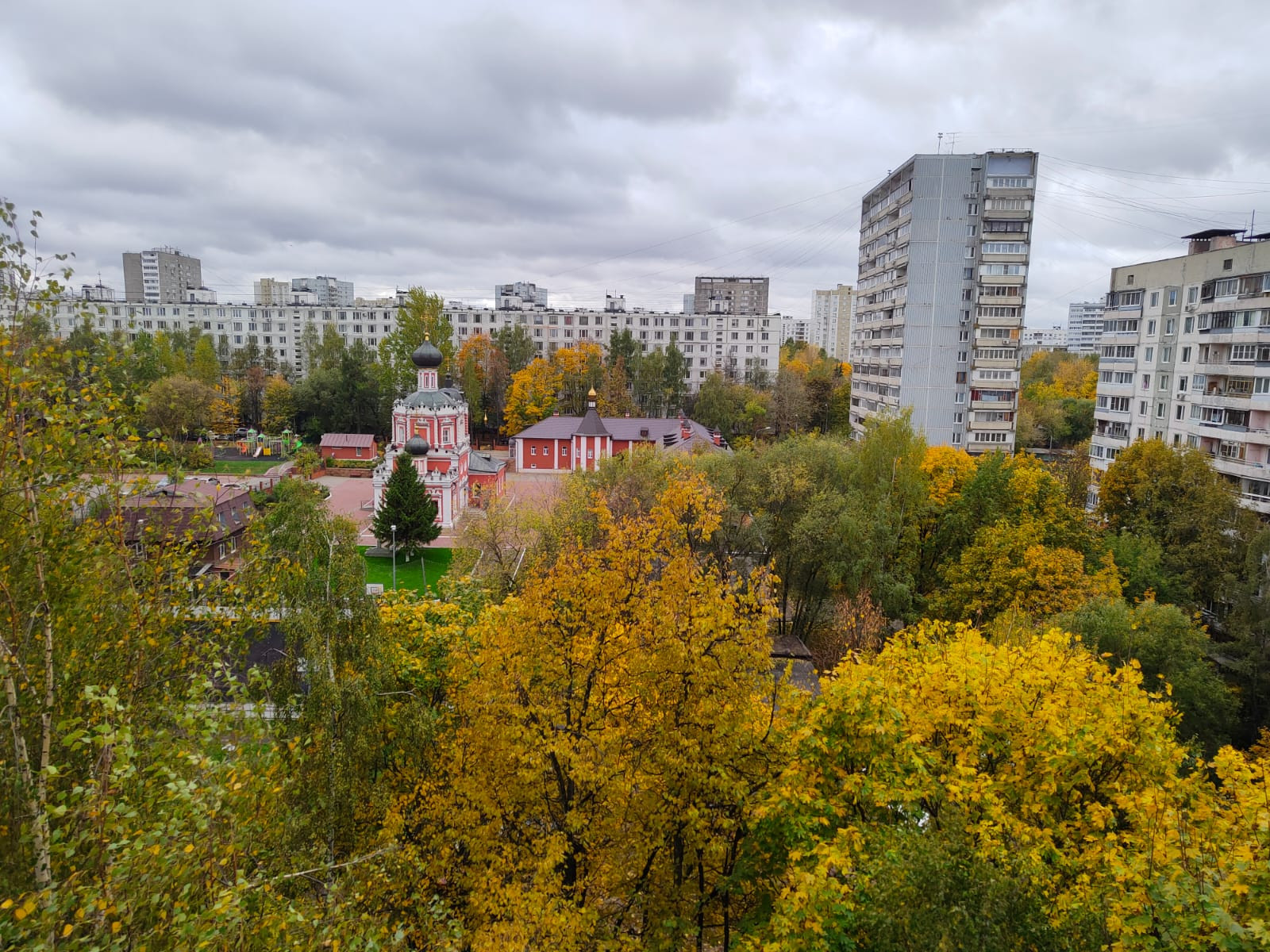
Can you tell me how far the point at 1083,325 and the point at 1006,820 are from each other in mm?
196061

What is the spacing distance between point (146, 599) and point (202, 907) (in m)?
2.71

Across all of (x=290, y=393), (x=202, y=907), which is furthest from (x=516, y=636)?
(x=290, y=393)

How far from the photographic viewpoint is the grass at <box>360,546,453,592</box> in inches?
1175

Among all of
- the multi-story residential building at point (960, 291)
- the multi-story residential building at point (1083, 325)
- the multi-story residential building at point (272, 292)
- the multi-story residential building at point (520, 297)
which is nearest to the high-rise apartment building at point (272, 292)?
the multi-story residential building at point (272, 292)

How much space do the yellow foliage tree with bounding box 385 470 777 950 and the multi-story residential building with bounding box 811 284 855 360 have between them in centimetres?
12907

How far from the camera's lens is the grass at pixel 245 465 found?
178ft

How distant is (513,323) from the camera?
8506cm

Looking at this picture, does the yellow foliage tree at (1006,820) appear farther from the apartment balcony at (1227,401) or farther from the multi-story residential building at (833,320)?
the multi-story residential building at (833,320)

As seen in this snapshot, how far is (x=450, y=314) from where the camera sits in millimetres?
89375

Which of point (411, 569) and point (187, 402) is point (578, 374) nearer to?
point (187, 402)

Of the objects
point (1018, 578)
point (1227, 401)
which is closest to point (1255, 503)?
point (1227, 401)

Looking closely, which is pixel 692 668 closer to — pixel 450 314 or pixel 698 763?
pixel 698 763

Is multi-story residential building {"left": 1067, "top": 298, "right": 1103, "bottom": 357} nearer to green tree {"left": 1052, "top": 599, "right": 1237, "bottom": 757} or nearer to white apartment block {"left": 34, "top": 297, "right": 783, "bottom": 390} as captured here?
white apartment block {"left": 34, "top": 297, "right": 783, "bottom": 390}

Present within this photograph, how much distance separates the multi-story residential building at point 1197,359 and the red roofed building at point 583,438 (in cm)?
2404
